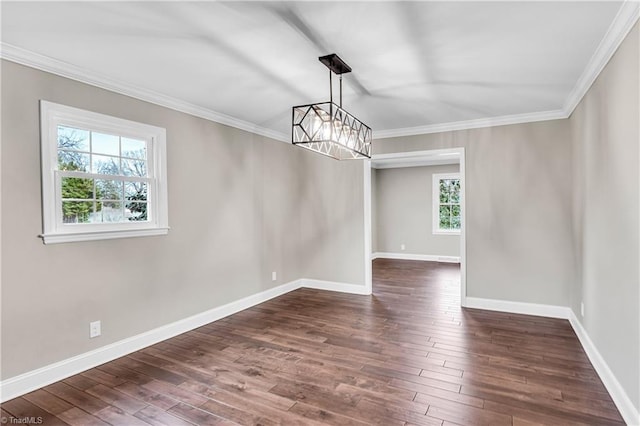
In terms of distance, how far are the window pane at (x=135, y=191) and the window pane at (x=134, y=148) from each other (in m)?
0.27

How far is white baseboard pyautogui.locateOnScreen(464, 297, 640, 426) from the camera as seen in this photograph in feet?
7.04

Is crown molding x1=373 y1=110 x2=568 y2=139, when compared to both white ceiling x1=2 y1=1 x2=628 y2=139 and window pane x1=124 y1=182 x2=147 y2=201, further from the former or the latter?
window pane x1=124 y1=182 x2=147 y2=201

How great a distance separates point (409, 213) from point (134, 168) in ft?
22.9

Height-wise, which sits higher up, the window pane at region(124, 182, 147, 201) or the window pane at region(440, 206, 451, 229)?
the window pane at region(124, 182, 147, 201)

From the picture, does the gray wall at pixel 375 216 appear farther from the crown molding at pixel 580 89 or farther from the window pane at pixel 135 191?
the window pane at pixel 135 191

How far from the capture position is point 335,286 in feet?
18.5

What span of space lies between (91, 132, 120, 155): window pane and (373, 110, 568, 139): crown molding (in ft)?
11.3

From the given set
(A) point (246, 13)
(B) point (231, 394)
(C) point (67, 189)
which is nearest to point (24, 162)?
(C) point (67, 189)

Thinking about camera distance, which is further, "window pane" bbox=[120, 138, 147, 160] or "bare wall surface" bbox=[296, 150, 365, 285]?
"bare wall surface" bbox=[296, 150, 365, 285]

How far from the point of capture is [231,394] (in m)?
2.54

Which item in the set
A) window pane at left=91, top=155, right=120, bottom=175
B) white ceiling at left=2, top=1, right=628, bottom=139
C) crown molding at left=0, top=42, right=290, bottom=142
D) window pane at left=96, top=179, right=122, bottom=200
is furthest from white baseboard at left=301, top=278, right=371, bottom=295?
window pane at left=91, top=155, right=120, bottom=175

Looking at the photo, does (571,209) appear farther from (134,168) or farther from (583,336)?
(134,168)

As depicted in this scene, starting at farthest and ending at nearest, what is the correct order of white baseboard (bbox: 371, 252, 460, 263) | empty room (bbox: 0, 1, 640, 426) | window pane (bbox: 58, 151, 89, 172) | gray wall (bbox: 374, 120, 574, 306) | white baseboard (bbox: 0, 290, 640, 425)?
1. white baseboard (bbox: 371, 252, 460, 263)
2. gray wall (bbox: 374, 120, 574, 306)
3. window pane (bbox: 58, 151, 89, 172)
4. white baseboard (bbox: 0, 290, 640, 425)
5. empty room (bbox: 0, 1, 640, 426)

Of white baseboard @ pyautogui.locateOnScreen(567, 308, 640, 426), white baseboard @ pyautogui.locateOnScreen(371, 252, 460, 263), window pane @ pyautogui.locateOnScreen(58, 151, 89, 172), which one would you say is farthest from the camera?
white baseboard @ pyautogui.locateOnScreen(371, 252, 460, 263)
